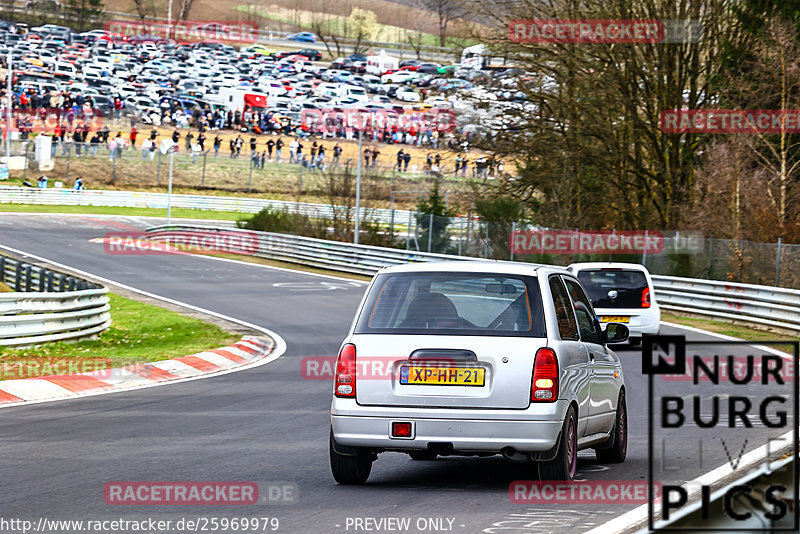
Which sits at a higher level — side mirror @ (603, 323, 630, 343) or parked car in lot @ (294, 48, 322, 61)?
parked car in lot @ (294, 48, 322, 61)

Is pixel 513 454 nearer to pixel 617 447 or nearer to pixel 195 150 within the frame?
pixel 617 447

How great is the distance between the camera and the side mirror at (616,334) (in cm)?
918

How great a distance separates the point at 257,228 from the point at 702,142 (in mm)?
19908

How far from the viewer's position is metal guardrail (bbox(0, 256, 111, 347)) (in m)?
17.3

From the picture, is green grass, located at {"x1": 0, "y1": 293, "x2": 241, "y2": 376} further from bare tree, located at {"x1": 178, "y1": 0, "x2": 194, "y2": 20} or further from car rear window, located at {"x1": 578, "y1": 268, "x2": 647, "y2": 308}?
bare tree, located at {"x1": 178, "y1": 0, "x2": 194, "y2": 20}
